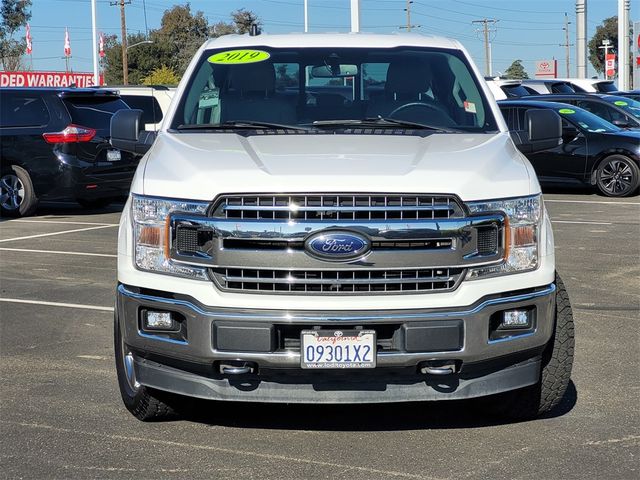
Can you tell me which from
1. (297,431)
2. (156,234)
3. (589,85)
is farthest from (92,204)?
(589,85)

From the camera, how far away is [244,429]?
209 inches

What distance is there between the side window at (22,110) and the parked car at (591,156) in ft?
23.8

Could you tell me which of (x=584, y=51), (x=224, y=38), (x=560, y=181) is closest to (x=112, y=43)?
(x=584, y=51)

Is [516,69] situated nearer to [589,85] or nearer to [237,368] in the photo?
[589,85]

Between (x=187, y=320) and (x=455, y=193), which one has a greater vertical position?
(x=455, y=193)

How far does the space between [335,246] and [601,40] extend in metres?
97.8

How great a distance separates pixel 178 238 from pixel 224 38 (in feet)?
8.21

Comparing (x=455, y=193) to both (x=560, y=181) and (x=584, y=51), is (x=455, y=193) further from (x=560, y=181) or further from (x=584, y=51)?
(x=584, y=51)

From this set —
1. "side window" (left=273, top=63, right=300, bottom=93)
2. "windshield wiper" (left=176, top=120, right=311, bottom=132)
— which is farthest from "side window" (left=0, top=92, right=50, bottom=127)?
"windshield wiper" (left=176, top=120, right=311, bottom=132)

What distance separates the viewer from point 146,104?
20.6 metres

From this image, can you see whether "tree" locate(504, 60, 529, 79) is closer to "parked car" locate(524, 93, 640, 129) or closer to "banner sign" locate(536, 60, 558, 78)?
"banner sign" locate(536, 60, 558, 78)

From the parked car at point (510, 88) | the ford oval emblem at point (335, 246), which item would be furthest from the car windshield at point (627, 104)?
the ford oval emblem at point (335, 246)

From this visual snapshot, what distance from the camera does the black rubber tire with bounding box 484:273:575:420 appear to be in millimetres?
5215

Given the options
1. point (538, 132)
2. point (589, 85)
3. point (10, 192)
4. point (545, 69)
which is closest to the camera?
point (538, 132)
